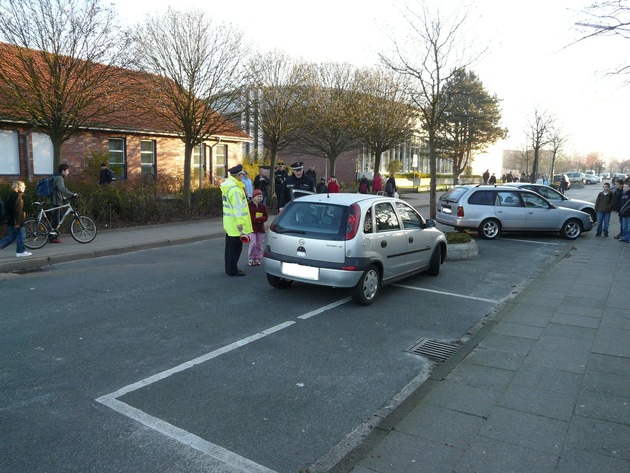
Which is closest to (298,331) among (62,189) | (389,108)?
(62,189)

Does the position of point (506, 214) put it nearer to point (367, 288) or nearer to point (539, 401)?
point (367, 288)

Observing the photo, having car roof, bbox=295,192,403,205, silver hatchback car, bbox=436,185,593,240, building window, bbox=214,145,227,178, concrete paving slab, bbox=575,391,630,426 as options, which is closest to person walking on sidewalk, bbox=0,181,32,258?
car roof, bbox=295,192,403,205

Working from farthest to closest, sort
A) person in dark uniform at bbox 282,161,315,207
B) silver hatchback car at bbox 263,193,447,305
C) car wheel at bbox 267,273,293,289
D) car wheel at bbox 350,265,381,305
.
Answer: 1. person in dark uniform at bbox 282,161,315,207
2. car wheel at bbox 267,273,293,289
3. car wheel at bbox 350,265,381,305
4. silver hatchback car at bbox 263,193,447,305

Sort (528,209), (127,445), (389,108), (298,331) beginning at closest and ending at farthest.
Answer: (127,445), (298,331), (528,209), (389,108)

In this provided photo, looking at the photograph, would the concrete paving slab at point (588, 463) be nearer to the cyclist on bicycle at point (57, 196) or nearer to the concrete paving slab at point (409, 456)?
the concrete paving slab at point (409, 456)

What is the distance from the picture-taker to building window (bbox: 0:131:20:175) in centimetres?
1991

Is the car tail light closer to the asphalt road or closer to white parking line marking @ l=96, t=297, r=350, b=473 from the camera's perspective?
the asphalt road

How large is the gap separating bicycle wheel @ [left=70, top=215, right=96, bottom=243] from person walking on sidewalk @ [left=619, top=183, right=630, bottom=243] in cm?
1411

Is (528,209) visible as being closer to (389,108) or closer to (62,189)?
Answer: (62,189)

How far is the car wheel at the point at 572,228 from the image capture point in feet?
50.4

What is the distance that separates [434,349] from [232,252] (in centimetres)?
437

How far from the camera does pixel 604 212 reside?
52.7 ft

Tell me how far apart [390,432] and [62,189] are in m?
10.7

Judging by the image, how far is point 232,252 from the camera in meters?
9.00
